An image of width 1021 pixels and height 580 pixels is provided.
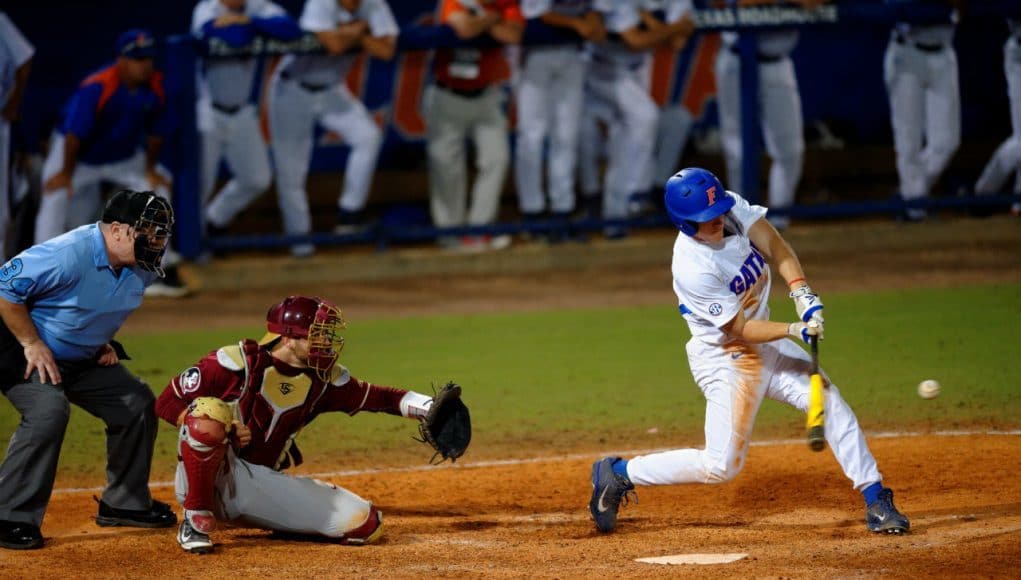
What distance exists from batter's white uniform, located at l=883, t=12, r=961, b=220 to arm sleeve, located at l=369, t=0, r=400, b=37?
4555mm

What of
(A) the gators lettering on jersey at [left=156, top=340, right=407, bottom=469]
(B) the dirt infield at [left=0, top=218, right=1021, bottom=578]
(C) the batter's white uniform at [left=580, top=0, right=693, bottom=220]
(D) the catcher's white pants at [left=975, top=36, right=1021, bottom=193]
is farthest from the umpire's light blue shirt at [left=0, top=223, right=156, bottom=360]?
(D) the catcher's white pants at [left=975, top=36, right=1021, bottom=193]

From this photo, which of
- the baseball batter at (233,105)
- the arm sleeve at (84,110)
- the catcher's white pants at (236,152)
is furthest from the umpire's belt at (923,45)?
the arm sleeve at (84,110)

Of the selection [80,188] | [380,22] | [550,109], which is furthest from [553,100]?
[80,188]

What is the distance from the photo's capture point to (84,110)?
11.9 metres

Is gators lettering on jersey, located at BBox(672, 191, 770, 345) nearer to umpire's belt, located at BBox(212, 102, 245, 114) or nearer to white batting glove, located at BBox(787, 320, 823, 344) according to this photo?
white batting glove, located at BBox(787, 320, 823, 344)

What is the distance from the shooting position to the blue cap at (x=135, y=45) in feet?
38.6

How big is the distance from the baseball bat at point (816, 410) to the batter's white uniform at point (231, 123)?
7846mm

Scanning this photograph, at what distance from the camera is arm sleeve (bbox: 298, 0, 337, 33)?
12.5 metres

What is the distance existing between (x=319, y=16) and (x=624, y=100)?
2.71 meters

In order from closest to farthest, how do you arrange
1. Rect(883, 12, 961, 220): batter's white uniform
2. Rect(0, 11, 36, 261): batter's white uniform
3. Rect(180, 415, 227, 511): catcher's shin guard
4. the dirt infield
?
the dirt infield < Rect(180, 415, 227, 511): catcher's shin guard < Rect(0, 11, 36, 261): batter's white uniform < Rect(883, 12, 961, 220): batter's white uniform

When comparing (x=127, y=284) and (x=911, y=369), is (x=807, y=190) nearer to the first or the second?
(x=911, y=369)

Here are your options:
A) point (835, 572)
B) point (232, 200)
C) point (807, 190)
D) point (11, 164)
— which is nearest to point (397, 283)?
point (232, 200)

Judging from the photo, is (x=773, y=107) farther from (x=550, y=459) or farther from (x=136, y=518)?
(x=136, y=518)

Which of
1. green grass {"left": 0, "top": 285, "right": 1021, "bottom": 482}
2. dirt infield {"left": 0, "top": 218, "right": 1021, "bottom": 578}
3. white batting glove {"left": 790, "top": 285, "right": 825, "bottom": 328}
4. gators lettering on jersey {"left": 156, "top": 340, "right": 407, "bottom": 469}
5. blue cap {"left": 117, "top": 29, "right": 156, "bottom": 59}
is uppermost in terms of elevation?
blue cap {"left": 117, "top": 29, "right": 156, "bottom": 59}
